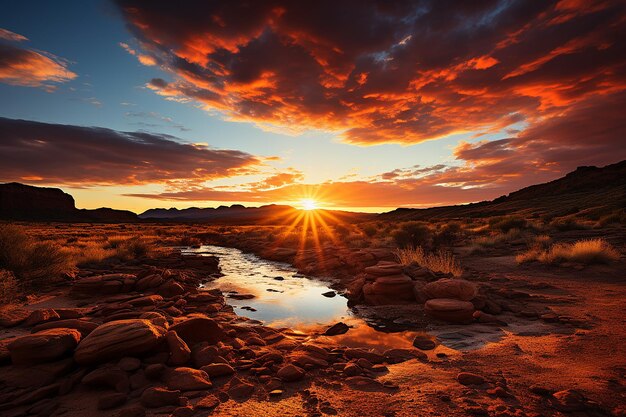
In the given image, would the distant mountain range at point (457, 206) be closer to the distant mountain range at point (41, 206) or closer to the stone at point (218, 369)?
the distant mountain range at point (41, 206)

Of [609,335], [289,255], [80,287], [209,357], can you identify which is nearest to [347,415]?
[209,357]

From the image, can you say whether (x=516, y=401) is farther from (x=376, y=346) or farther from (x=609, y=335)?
(x=609, y=335)

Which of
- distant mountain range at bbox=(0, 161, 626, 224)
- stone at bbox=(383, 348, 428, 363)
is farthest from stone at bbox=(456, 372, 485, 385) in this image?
distant mountain range at bbox=(0, 161, 626, 224)

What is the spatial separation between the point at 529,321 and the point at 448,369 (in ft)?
14.2

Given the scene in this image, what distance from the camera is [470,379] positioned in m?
5.25

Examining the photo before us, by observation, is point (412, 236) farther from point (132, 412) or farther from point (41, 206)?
point (41, 206)

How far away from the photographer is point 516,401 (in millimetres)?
4672

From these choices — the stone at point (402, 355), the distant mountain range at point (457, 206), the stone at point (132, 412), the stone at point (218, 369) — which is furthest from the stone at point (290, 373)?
the distant mountain range at point (457, 206)

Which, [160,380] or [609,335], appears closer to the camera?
[160,380]

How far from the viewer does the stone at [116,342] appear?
211 inches

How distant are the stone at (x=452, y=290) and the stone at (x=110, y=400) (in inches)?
352

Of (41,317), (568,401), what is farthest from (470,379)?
(41,317)

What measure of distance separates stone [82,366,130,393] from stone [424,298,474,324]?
776 centimetres

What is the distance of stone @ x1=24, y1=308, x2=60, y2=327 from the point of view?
7.20 m
